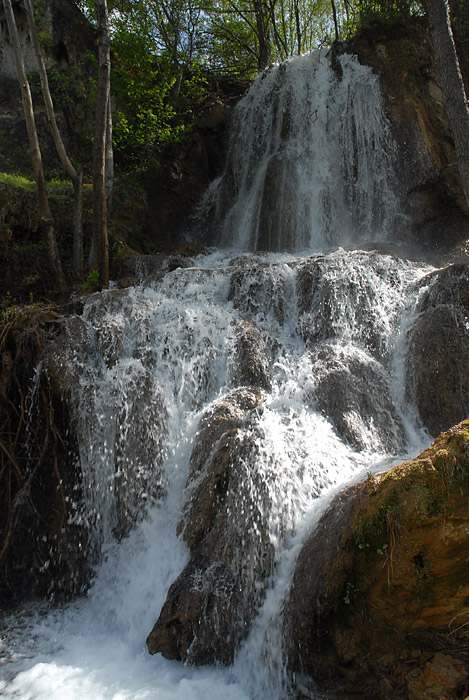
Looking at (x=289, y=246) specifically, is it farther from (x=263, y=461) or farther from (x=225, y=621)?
(x=225, y=621)

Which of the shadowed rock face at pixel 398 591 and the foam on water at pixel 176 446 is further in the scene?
the foam on water at pixel 176 446

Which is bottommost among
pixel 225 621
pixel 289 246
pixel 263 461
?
pixel 225 621

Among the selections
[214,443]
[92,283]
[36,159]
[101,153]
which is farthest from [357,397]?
[36,159]

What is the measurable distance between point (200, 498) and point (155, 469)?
0.80 m

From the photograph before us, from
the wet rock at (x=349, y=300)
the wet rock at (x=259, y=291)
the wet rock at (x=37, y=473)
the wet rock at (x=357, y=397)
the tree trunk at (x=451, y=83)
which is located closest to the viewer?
the wet rock at (x=37, y=473)

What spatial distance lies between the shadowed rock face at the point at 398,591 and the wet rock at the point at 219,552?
22.0 inches

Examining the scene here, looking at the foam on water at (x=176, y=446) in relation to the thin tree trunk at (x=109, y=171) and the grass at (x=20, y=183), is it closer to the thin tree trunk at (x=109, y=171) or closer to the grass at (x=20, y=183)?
the thin tree trunk at (x=109, y=171)

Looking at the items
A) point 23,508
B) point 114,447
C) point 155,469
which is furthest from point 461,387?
point 23,508

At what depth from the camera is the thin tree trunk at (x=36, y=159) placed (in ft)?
27.4

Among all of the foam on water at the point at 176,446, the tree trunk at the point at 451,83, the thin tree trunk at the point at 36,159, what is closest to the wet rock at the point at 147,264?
the thin tree trunk at the point at 36,159

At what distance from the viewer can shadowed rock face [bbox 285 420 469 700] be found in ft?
9.29

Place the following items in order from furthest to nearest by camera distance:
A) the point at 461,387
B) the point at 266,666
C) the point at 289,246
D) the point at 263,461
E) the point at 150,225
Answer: the point at 150,225, the point at 289,246, the point at 461,387, the point at 263,461, the point at 266,666

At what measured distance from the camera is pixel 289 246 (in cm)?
1165

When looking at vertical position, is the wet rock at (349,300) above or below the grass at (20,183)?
below
